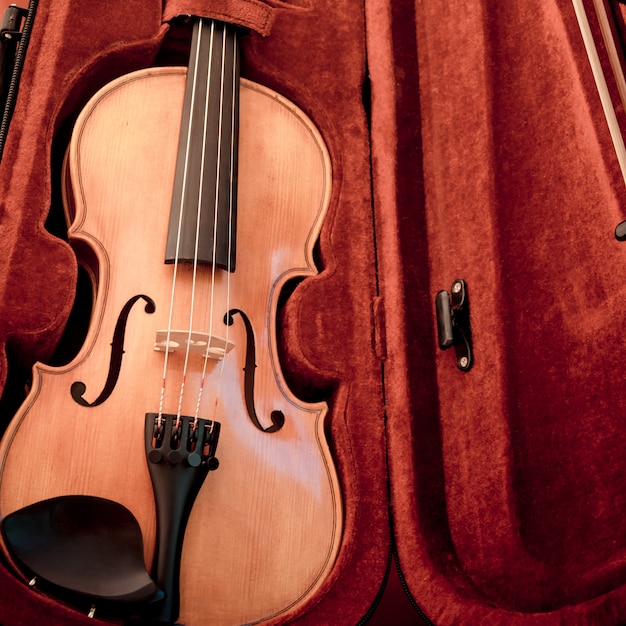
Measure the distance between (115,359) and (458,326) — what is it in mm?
676

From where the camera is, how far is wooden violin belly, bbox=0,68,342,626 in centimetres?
103

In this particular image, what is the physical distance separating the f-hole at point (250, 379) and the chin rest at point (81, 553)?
289 mm

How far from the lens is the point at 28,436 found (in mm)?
1015

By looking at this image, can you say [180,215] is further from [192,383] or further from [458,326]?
[458,326]

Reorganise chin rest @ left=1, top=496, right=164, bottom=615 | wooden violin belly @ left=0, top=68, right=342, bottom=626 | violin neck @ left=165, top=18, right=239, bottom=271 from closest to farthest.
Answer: chin rest @ left=1, top=496, right=164, bottom=615
wooden violin belly @ left=0, top=68, right=342, bottom=626
violin neck @ left=165, top=18, right=239, bottom=271

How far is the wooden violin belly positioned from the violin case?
8 centimetres

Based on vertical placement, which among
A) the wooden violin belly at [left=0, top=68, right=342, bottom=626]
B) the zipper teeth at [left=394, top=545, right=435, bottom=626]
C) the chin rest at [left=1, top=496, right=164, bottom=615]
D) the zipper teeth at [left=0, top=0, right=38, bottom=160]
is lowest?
the zipper teeth at [left=394, top=545, right=435, bottom=626]

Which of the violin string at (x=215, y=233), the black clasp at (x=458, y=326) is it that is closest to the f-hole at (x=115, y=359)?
the violin string at (x=215, y=233)

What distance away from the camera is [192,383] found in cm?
115

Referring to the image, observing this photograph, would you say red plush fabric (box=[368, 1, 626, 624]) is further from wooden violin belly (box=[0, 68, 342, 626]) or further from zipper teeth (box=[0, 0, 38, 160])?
zipper teeth (box=[0, 0, 38, 160])

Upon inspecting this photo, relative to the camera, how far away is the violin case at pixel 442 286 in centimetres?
122

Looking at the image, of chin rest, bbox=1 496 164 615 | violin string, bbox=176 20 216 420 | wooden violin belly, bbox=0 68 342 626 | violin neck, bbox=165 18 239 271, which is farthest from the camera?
violin neck, bbox=165 18 239 271

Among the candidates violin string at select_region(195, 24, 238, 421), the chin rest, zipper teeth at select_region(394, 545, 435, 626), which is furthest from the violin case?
the chin rest

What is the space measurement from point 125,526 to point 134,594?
0.10m
